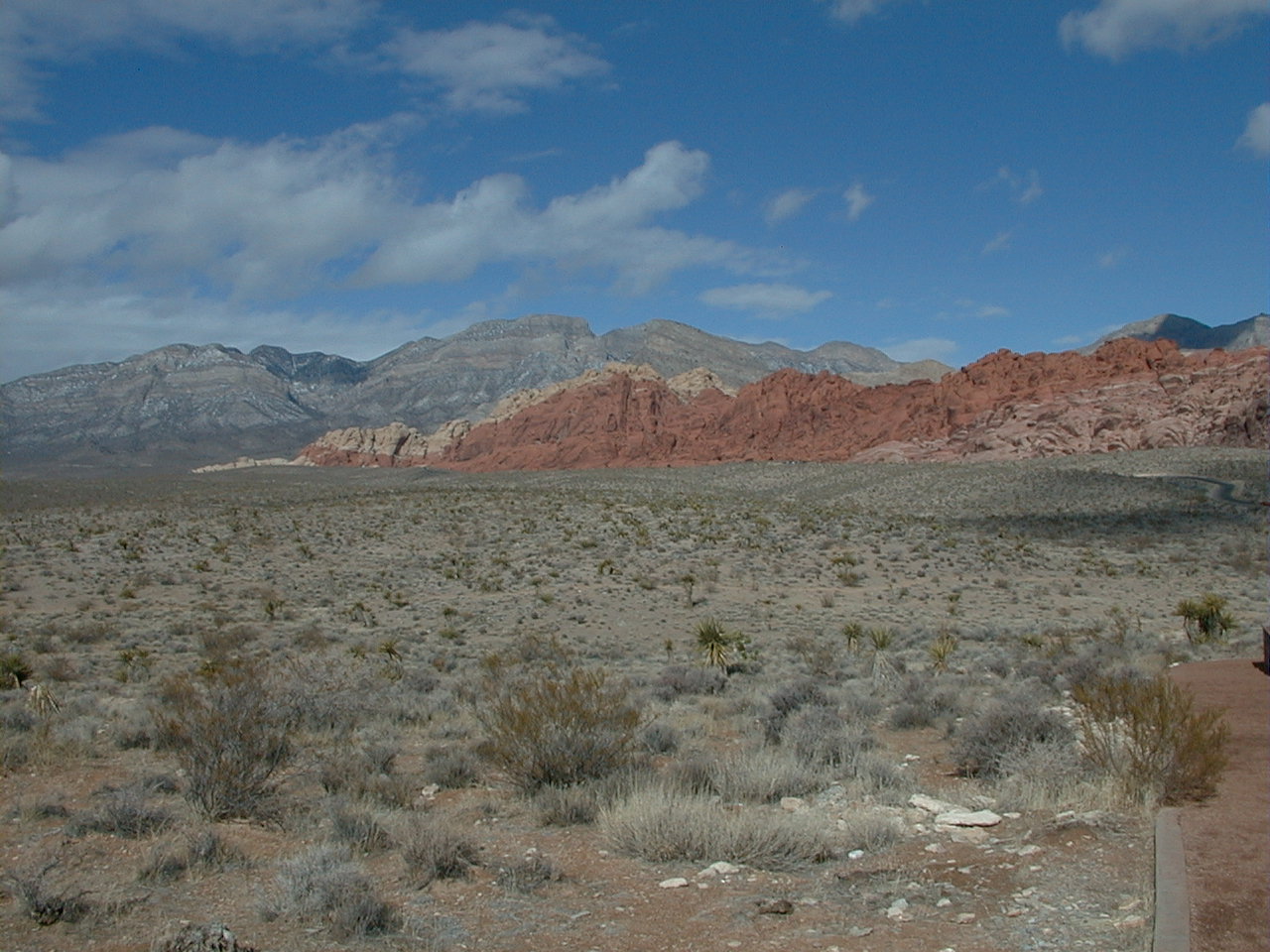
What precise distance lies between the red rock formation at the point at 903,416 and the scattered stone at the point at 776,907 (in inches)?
2960

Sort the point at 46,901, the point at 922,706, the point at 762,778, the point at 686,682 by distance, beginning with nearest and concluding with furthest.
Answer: the point at 46,901
the point at 762,778
the point at 922,706
the point at 686,682

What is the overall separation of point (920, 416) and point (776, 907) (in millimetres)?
94457

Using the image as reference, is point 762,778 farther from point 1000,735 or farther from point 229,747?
point 229,747

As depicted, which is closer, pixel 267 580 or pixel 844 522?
pixel 267 580

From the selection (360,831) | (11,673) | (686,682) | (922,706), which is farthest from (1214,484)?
(360,831)

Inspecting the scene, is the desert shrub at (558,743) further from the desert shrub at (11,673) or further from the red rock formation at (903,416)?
the red rock formation at (903,416)

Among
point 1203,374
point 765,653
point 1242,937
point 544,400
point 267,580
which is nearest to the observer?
point 1242,937

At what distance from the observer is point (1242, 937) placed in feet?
15.9

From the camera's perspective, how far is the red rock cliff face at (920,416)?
7631cm

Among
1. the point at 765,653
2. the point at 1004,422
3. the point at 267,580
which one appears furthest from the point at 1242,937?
the point at 1004,422

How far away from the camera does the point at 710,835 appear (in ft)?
22.7

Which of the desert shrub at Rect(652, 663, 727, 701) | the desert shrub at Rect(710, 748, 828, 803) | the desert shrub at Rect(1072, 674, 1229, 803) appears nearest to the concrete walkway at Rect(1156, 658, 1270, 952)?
the desert shrub at Rect(1072, 674, 1229, 803)

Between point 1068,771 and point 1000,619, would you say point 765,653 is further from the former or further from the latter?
point 1068,771

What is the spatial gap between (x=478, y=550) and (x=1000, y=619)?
19928 millimetres
